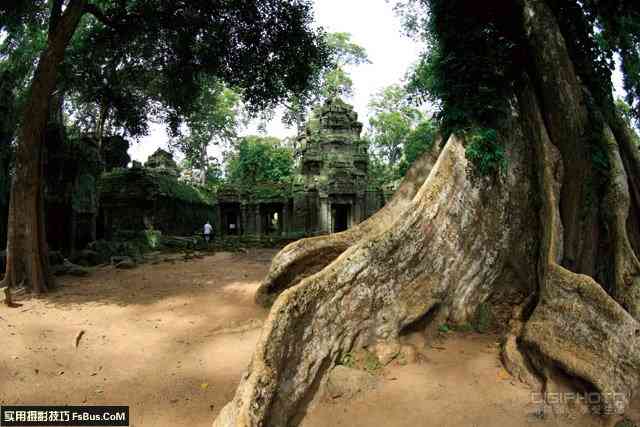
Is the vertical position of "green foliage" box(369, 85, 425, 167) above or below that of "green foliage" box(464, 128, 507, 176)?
above

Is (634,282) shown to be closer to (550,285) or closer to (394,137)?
(550,285)

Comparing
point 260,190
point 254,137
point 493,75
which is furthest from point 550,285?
point 254,137

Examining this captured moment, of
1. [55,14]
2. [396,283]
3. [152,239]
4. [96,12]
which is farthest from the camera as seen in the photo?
[152,239]

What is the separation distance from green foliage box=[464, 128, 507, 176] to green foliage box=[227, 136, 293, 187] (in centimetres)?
2295

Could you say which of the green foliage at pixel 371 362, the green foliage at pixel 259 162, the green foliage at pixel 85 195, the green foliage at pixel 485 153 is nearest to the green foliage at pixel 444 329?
the green foliage at pixel 371 362

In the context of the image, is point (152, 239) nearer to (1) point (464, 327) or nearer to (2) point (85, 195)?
(2) point (85, 195)

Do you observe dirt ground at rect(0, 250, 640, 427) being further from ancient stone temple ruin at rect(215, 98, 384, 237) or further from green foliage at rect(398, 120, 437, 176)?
ancient stone temple ruin at rect(215, 98, 384, 237)

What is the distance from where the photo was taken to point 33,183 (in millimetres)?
6988

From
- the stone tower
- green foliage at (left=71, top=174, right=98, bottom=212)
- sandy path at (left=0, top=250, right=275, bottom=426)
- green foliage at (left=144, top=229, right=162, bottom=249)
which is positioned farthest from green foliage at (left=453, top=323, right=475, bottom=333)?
the stone tower

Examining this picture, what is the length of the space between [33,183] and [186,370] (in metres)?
5.41

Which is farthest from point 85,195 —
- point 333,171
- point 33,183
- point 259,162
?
point 259,162

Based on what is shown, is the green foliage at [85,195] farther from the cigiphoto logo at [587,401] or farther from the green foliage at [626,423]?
the green foliage at [626,423]

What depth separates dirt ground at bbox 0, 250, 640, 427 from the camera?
3076 mm

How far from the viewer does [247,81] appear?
10.3m
